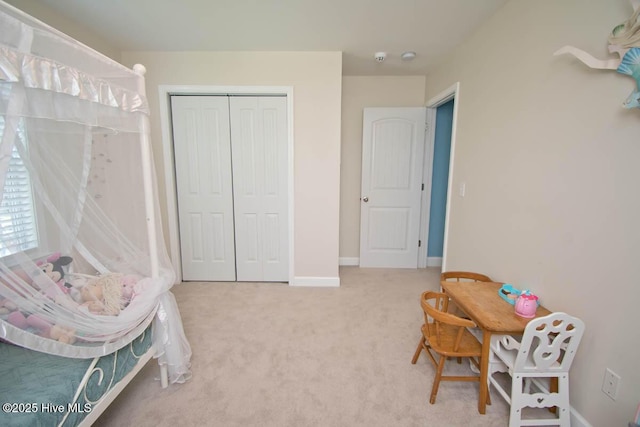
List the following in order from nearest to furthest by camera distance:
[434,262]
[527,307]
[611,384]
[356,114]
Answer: [611,384], [527,307], [356,114], [434,262]

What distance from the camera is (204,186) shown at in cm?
288

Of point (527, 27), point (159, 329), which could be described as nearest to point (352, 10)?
point (527, 27)

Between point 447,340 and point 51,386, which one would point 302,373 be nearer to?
point 447,340

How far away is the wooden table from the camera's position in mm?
1309

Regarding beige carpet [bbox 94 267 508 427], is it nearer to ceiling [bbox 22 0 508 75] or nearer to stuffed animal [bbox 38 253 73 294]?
stuffed animal [bbox 38 253 73 294]

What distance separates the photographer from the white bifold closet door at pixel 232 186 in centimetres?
275

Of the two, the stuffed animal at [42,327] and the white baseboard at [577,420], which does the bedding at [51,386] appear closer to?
the stuffed animal at [42,327]

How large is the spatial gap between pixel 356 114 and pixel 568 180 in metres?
2.44

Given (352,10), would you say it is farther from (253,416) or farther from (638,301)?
(253,416)

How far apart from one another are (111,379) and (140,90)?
145 cm

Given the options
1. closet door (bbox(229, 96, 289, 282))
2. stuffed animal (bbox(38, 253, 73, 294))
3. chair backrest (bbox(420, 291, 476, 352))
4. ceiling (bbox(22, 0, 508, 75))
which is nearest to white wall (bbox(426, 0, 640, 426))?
ceiling (bbox(22, 0, 508, 75))

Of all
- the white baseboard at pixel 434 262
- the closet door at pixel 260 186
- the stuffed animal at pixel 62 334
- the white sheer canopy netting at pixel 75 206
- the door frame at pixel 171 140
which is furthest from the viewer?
the white baseboard at pixel 434 262

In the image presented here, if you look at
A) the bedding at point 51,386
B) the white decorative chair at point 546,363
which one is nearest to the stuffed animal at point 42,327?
the bedding at point 51,386

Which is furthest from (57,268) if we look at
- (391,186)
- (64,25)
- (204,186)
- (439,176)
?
(439,176)
